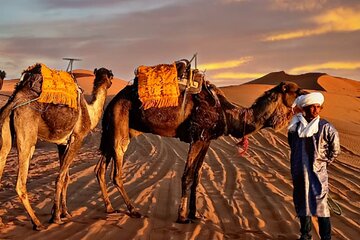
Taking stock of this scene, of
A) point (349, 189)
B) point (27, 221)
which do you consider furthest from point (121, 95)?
point (349, 189)

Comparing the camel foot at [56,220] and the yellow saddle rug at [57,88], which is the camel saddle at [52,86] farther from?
the camel foot at [56,220]

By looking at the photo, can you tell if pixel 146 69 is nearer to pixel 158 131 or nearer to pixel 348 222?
pixel 158 131

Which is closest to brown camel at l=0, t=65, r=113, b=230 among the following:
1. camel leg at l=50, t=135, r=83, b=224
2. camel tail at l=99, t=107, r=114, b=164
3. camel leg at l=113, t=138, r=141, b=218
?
camel leg at l=50, t=135, r=83, b=224

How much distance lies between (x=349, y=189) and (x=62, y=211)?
6665 mm

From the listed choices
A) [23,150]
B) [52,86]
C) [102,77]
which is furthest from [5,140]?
[102,77]

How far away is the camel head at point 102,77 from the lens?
364 inches

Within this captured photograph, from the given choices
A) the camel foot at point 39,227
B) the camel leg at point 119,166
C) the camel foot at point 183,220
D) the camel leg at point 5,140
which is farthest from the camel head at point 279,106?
the camel leg at point 5,140

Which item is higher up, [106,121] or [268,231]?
[106,121]

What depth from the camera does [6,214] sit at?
821 cm

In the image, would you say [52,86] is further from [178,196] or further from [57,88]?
[178,196]

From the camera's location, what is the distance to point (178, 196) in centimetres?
1038

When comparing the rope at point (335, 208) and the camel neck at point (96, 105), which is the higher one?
the camel neck at point (96, 105)

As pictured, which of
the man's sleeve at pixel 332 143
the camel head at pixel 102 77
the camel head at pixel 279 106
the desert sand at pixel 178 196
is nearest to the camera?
the man's sleeve at pixel 332 143

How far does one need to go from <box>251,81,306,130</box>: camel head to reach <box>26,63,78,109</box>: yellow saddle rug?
3.13m
